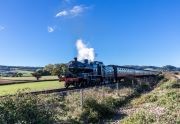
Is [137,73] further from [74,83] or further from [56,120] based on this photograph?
[56,120]

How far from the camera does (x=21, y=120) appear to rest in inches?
690

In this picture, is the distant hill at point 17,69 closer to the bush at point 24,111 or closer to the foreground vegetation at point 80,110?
the foreground vegetation at point 80,110

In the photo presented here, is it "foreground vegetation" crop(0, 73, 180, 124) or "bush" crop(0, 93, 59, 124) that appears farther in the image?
"foreground vegetation" crop(0, 73, 180, 124)

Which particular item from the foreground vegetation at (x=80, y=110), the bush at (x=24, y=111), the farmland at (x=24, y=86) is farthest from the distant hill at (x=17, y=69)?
the bush at (x=24, y=111)

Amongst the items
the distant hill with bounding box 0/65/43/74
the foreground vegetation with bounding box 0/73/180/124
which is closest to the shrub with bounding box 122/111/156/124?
the foreground vegetation with bounding box 0/73/180/124

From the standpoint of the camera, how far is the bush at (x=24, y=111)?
17.3 metres

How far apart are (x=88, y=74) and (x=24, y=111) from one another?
2665cm

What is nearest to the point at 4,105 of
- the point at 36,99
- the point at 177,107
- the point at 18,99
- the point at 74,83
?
the point at 18,99

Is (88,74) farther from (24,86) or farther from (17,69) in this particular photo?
(17,69)

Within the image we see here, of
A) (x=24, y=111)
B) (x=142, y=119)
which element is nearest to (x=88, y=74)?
(x=142, y=119)

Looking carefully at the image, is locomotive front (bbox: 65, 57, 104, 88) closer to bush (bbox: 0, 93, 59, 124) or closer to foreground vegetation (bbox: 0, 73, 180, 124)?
foreground vegetation (bbox: 0, 73, 180, 124)

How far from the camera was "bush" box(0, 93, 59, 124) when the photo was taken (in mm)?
17312

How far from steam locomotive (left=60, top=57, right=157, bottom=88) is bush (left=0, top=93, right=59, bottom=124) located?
911 inches

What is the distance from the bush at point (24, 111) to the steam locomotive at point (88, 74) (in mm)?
23128
